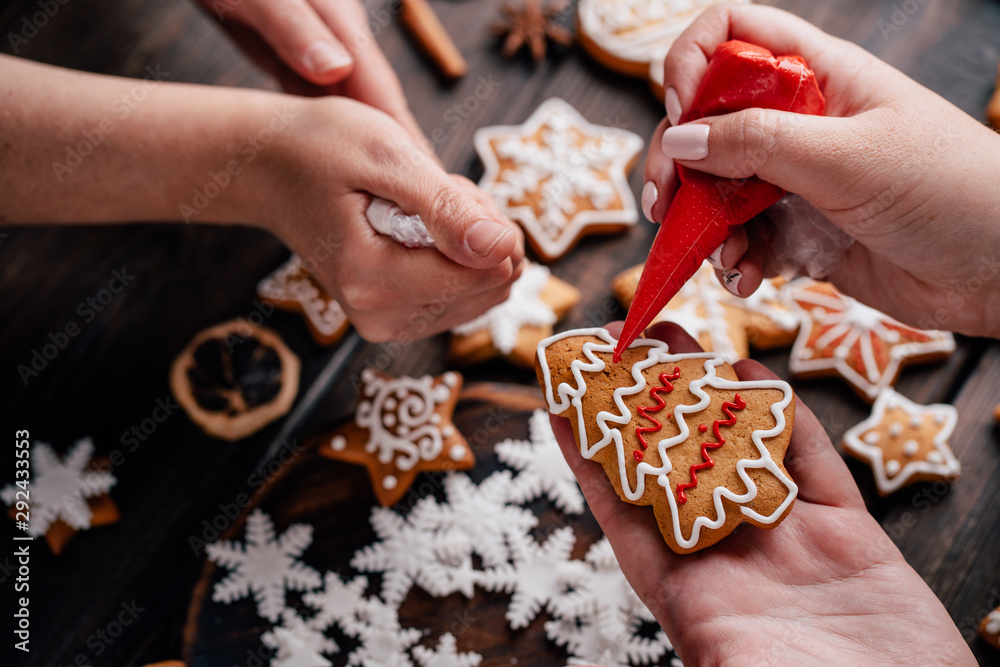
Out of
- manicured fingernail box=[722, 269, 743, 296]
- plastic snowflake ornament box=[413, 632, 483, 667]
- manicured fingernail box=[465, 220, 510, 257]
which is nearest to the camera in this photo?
manicured fingernail box=[465, 220, 510, 257]

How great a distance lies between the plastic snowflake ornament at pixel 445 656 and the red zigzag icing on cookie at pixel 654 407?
714 mm

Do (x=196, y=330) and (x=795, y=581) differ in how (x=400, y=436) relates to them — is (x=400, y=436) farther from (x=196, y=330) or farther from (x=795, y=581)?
(x=795, y=581)

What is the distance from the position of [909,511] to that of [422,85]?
1.88 metres

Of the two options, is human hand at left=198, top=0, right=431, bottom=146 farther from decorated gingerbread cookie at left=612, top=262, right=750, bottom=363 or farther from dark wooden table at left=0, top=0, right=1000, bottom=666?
decorated gingerbread cookie at left=612, top=262, right=750, bottom=363

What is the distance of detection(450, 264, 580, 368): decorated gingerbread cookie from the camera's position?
71.0 inches

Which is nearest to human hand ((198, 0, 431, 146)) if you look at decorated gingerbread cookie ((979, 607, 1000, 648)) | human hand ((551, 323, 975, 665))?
human hand ((551, 323, 975, 665))

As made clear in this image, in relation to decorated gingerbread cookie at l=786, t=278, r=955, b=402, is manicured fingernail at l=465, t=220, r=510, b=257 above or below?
above

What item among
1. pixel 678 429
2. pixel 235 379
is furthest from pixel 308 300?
pixel 678 429

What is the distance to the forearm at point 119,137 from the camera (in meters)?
1.49

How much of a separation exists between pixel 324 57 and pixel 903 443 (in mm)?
1771

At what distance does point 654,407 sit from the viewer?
1328 millimetres

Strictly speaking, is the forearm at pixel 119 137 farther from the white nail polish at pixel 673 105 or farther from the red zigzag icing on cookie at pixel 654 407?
the red zigzag icing on cookie at pixel 654 407

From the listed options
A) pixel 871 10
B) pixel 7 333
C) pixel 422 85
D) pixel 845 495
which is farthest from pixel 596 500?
pixel 871 10

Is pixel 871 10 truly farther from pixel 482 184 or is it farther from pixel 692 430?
pixel 692 430
